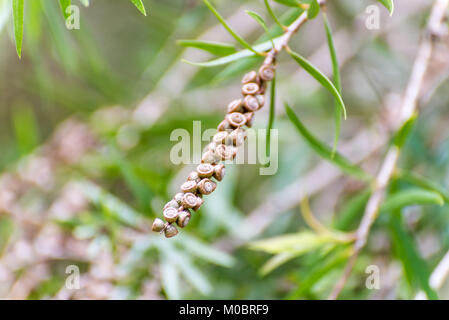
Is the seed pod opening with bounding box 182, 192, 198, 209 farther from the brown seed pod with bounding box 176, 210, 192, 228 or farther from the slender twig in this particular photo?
the slender twig

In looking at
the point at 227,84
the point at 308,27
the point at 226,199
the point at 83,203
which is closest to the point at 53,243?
the point at 83,203

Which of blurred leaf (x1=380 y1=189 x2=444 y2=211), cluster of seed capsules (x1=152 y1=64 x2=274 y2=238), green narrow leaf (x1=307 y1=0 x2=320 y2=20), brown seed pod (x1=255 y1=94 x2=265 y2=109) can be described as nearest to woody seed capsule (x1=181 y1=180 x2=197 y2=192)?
cluster of seed capsules (x1=152 y1=64 x2=274 y2=238)

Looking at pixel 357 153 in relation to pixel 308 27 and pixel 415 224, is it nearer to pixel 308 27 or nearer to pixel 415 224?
pixel 415 224

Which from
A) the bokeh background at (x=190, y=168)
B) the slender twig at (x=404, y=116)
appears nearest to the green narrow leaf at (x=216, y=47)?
the bokeh background at (x=190, y=168)

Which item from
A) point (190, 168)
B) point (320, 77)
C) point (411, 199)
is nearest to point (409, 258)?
point (411, 199)

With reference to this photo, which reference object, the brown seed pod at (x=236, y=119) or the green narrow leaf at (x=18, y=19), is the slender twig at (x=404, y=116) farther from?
the green narrow leaf at (x=18, y=19)

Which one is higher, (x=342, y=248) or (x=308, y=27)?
(x=308, y=27)

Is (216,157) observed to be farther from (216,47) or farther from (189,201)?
(216,47)

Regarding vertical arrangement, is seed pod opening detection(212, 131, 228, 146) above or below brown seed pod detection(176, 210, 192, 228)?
above
